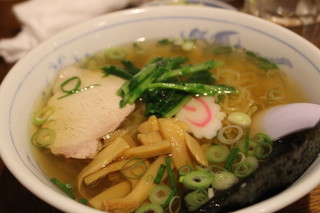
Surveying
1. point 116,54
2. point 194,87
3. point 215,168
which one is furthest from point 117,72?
point 215,168

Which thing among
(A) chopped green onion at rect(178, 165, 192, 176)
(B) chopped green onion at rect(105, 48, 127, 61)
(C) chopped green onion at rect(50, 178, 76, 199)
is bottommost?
(C) chopped green onion at rect(50, 178, 76, 199)

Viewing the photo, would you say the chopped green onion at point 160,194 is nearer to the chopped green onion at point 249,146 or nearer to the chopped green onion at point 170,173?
the chopped green onion at point 170,173

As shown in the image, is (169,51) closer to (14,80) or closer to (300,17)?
(14,80)

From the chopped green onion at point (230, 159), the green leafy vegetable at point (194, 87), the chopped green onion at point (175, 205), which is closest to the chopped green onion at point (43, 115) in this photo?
the green leafy vegetable at point (194, 87)

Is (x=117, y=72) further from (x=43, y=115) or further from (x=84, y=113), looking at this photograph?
(x=43, y=115)

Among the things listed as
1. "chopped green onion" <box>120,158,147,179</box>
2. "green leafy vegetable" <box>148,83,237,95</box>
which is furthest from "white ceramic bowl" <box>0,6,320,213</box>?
"green leafy vegetable" <box>148,83,237,95</box>

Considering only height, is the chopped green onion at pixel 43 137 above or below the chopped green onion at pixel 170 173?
below

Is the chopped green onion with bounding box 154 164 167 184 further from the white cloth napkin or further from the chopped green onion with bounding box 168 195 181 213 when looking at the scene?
the white cloth napkin
